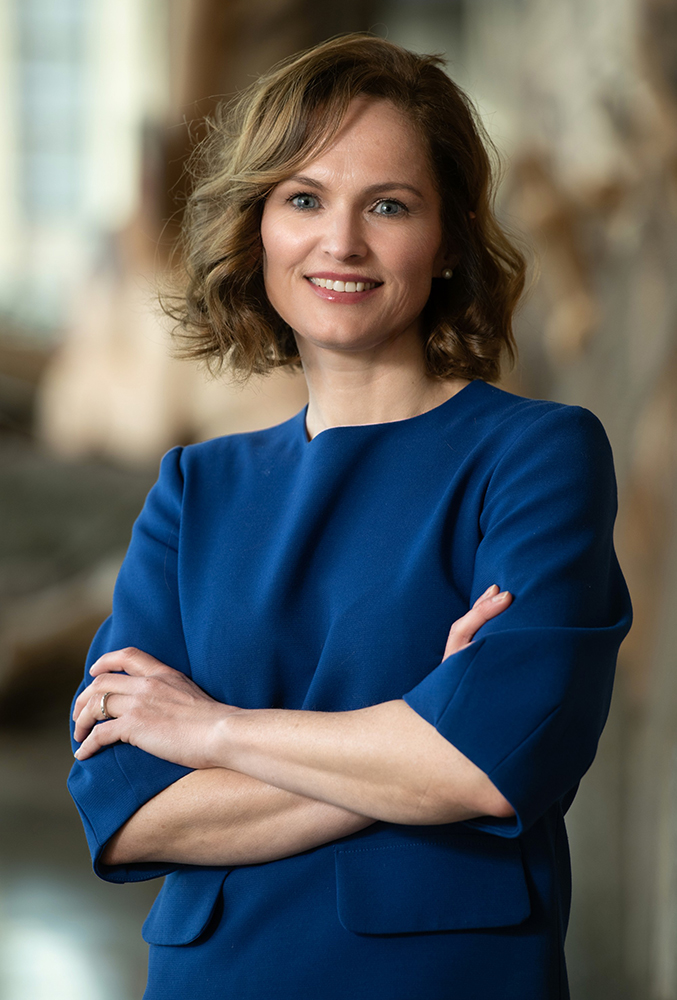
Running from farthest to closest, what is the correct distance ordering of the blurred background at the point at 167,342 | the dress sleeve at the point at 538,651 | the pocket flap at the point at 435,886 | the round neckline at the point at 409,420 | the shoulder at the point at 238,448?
the blurred background at the point at 167,342, the shoulder at the point at 238,448, the round neckline at the point at 409,420, the pocket flap at the point at 435,886, the dress sleeve at the point at 538,651

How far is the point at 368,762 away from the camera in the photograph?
1212 mm

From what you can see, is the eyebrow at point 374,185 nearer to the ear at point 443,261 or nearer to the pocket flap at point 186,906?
the ear at point 443,261

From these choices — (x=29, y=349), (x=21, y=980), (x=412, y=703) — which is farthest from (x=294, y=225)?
(x=29, y=349)

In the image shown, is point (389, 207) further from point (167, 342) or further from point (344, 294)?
point (167, 342)

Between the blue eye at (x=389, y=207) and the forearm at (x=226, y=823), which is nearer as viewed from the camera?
the forearm at (x=226, y=823)

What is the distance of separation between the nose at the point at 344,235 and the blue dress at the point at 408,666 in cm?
25

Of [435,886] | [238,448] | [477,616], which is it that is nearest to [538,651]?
[477,616]

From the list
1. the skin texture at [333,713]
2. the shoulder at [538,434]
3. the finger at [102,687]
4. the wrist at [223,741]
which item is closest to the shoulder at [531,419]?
the shoulder at [538,434]

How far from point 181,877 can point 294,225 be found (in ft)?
3.01

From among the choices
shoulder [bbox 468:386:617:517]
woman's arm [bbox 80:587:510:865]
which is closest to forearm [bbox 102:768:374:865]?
woman's arm [bbox 80:587:510:865]

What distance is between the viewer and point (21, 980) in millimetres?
3416

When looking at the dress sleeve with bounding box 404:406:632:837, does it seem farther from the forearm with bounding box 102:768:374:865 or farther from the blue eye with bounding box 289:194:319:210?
the blue eye with bounding box 289:194:319:210

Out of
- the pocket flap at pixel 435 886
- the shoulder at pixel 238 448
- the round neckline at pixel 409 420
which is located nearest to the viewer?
the pocket flap at pixel 435 886

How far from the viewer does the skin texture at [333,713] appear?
3.97 feet
